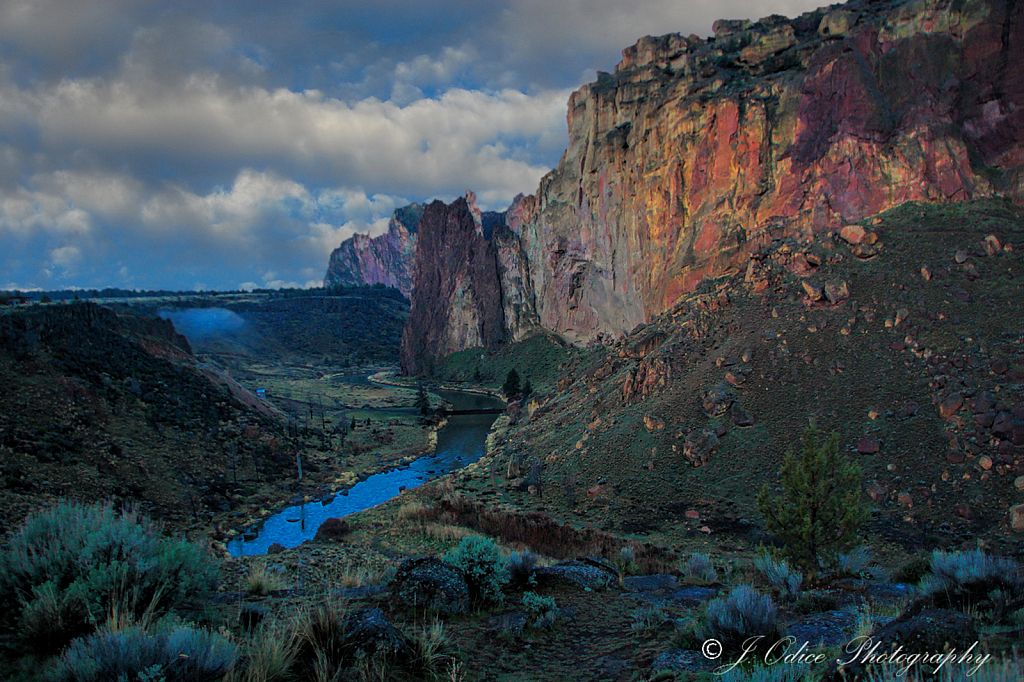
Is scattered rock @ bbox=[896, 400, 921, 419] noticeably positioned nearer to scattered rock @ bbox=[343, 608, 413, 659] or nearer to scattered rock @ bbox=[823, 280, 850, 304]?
scattered rock @ bbox=[823, 280, 850, 304]

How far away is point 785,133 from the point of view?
33344 millimetres

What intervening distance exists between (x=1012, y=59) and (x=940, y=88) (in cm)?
321

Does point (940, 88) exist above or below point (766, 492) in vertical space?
above

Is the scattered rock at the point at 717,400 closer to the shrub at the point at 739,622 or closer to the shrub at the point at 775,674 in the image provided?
the shrub at the point at 739,622

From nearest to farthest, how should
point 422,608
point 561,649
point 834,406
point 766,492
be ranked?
point 561,649
point 422,608
point 766,492
point 834,406

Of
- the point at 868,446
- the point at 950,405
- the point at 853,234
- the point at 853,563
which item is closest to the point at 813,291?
the point at 853,234

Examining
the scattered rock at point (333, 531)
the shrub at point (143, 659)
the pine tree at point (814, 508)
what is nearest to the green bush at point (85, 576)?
the shrub at point (143, 659)

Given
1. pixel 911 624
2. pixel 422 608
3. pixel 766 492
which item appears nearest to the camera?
pixel 911 624

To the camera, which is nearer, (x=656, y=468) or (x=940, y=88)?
(x=656, y=468)

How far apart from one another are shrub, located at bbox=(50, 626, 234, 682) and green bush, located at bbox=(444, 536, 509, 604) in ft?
12.2

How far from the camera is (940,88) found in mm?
27562

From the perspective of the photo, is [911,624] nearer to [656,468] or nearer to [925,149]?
[656,468]

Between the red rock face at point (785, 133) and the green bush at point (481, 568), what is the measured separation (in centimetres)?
2642

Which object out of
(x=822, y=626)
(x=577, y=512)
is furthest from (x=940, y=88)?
(x=822, y=626)
